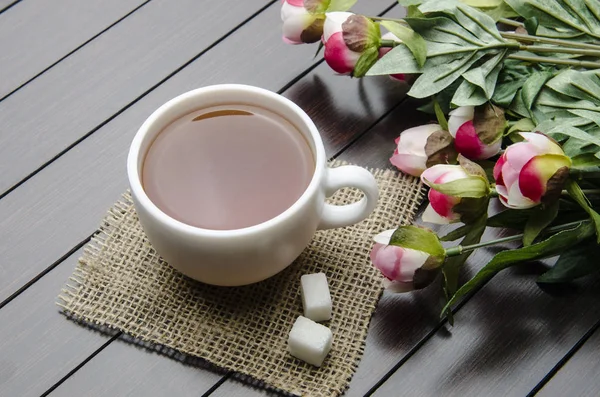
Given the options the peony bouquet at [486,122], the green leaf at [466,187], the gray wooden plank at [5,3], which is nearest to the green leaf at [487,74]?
the peony bouquet at [486,122]

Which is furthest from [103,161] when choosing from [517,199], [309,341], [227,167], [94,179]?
[517,199]

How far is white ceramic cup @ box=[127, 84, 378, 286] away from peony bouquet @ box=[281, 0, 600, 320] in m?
0.05

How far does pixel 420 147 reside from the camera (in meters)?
0.70

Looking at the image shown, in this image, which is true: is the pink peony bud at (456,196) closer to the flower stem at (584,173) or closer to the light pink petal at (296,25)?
the flower stem at (584,173)

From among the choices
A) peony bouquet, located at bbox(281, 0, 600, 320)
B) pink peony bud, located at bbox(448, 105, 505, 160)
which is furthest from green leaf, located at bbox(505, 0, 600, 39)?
pink peony bud, located at bbox(448, 105, 505, 160)

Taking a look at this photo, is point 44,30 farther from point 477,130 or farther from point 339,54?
point 477,130

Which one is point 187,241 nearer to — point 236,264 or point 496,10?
point 236,264

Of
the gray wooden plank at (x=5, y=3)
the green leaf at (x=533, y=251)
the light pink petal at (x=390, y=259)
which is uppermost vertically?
the gray wooden plank at (x=5, y=3)

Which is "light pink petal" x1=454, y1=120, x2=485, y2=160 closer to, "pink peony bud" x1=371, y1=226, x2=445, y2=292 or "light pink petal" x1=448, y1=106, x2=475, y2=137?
"light pink petal" x1=448, y1=106, x2=475, y2=137

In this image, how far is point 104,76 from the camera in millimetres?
800

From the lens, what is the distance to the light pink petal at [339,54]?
0.70 m

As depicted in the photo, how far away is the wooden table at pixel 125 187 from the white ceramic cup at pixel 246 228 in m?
0.09

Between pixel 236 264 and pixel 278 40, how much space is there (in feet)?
1.07

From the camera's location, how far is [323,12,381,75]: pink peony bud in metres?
0.70
